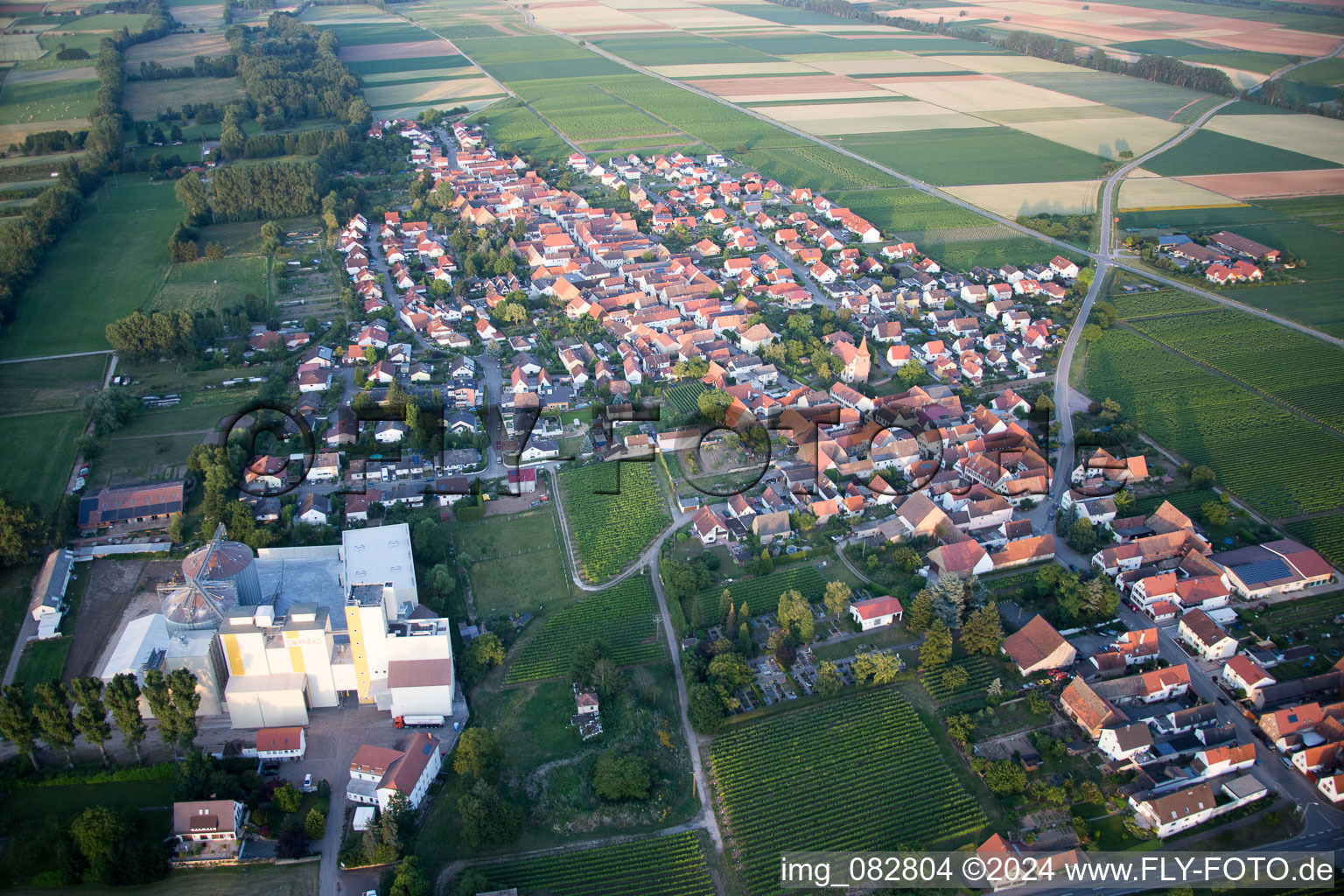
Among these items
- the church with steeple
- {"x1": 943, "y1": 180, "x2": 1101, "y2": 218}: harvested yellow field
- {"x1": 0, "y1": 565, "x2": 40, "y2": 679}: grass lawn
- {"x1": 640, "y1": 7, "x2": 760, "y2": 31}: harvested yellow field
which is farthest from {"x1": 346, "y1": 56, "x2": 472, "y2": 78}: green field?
{"x1": 0, "y1": 565, "x2": 40, "y2": 679}: grass lawn

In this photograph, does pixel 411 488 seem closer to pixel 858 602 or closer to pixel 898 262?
pixel 858 602

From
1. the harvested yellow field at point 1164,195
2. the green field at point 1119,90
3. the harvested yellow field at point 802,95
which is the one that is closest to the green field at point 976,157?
the harvested yellow field at point 1164,195

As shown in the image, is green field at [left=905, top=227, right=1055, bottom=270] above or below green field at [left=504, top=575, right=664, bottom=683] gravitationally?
above

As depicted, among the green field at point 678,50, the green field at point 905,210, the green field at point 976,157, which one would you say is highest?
the green field at point 678,50

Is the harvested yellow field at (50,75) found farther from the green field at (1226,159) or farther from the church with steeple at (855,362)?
the green field at (1226,159)

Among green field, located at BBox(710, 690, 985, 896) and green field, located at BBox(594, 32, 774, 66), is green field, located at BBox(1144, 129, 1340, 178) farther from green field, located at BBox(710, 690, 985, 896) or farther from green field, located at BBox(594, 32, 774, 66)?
green field, located at BBox(710, 690, 985, 896)
